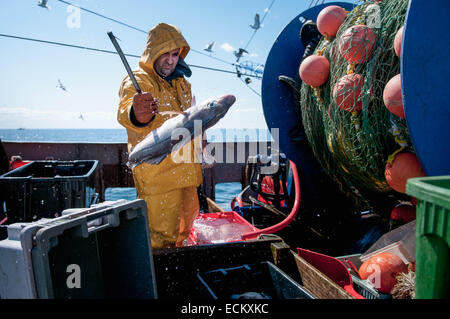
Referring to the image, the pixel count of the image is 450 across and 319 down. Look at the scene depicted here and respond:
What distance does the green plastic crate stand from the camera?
88 centimetres

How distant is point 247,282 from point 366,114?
164 centimetres

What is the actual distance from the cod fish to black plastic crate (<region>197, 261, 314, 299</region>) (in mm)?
1083

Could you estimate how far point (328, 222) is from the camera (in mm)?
3918

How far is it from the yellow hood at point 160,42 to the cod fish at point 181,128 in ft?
2.77

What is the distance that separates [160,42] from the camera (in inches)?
117

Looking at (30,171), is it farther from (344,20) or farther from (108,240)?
(344,20)

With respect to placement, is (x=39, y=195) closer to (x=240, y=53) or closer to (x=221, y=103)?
(x=221, y=103)

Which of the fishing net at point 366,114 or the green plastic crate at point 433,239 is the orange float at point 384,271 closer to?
the fishing net at point 366,114

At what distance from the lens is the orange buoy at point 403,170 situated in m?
2.02

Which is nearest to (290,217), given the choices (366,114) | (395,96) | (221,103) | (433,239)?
(366,114)

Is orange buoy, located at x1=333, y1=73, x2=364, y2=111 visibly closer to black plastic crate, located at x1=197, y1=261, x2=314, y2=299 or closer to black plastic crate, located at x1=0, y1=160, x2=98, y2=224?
black plastic crate, located at x1=197, y1=261, x2=314, y2=299

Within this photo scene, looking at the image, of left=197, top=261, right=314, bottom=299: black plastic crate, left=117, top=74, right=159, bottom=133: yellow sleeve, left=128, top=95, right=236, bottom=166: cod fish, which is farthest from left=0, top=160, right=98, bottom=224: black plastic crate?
left=197, top=261, right=314, bottom=299: black plastic crate

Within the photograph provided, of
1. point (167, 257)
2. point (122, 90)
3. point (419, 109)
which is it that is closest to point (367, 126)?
point (419, 109)

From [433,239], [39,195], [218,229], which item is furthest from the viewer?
[218,229]
